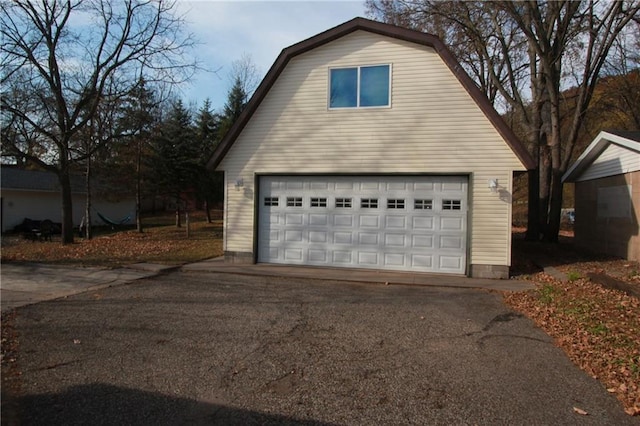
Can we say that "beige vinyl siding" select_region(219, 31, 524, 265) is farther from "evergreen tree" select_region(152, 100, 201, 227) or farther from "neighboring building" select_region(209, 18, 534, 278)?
"evergreen tree" select_region(152, 100, 201, 227)

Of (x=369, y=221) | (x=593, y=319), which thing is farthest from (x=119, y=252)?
(x=593, y=319)

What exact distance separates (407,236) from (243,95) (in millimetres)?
27309

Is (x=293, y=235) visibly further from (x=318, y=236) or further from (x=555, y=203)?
(x=555, y=203)

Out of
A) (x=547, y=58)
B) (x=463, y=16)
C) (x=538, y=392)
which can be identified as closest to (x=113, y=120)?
(x=463, y=16)

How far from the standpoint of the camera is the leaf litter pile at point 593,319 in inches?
180

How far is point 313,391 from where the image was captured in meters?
4.09

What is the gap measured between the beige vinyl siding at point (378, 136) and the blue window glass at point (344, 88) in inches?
7.7

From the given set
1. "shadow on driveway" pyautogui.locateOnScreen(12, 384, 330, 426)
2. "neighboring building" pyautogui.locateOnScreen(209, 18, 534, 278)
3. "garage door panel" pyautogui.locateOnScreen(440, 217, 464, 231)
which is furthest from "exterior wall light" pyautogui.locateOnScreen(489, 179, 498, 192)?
"shadow on driveway" pyautogui.locateOnScreen(12, 384, 330, 426)

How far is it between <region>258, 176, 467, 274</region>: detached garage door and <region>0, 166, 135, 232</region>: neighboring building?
18099 millimetres

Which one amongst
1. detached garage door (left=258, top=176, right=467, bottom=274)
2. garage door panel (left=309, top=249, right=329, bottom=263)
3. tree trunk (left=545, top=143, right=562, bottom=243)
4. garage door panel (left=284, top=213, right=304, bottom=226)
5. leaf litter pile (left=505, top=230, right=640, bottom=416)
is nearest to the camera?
leaf litter pile (left=505, top=230, right=640, bottom=416)

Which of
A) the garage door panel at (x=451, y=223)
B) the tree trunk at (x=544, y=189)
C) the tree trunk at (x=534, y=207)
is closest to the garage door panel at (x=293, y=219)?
the garage door panel at (x=451, y=223)

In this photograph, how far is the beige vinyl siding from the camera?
415 inches

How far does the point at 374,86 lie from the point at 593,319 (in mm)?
7528

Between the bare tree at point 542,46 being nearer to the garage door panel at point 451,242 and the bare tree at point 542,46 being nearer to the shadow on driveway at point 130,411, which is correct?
the garage door panel at point 451,242
